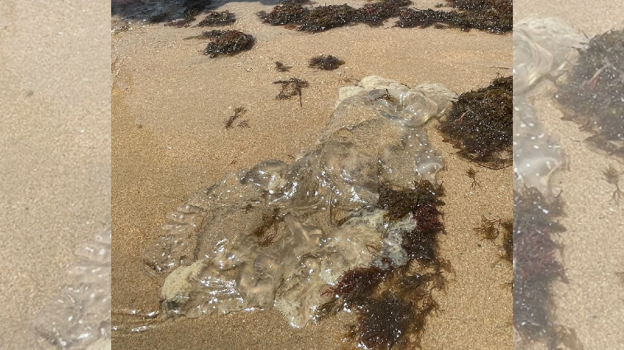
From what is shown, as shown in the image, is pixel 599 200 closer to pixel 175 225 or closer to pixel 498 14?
pixel 175 225

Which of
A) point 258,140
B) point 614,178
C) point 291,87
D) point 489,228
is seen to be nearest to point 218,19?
point 291,87

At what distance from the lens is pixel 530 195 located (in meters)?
2.31

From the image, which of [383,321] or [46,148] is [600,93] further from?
[46,148]

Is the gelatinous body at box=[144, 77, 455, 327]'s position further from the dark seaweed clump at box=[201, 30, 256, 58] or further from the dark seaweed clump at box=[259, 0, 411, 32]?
the dark seaweed clump at box=[259, 0, 411, 32]

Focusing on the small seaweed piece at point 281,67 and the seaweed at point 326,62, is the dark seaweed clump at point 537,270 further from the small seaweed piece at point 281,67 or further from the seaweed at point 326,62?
the small seaweed piece at point 281,67

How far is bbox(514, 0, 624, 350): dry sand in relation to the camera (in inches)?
81.7

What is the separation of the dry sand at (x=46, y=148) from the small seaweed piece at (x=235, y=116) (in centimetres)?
114

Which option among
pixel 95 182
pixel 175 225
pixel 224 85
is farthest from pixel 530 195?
pixel 224 85

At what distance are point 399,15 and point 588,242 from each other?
522 centimetres

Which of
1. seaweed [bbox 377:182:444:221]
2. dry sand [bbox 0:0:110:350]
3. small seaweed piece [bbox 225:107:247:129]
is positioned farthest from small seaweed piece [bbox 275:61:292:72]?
seaweed [bbox 377:182:444:221]

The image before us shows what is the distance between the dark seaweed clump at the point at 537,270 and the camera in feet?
6.90

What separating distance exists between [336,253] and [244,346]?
847 millimetres

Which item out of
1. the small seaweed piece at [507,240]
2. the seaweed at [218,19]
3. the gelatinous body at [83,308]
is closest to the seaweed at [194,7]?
the seaweed at [218,19]

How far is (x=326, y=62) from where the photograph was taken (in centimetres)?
522
